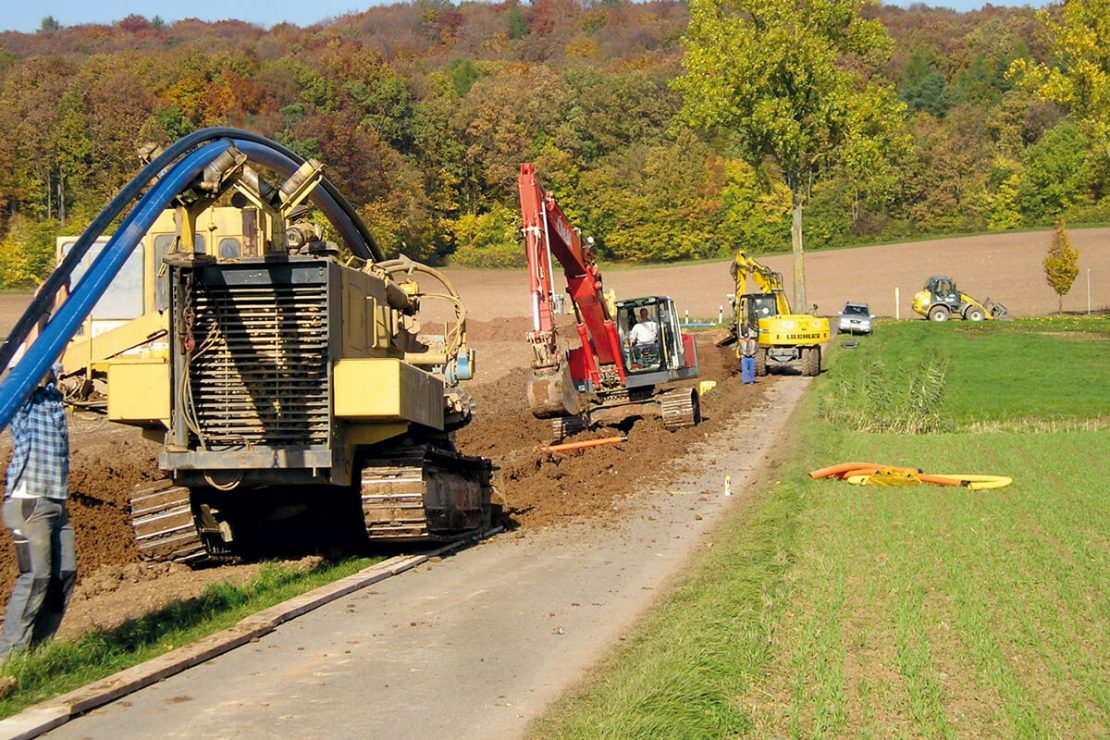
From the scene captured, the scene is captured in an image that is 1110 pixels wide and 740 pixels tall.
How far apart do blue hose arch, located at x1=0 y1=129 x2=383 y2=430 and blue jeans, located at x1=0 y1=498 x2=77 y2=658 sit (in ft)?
2.74

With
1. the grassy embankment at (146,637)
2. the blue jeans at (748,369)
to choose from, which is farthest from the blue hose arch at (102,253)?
the blue jeans at (748,369)

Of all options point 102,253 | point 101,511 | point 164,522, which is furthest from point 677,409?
point 102,253

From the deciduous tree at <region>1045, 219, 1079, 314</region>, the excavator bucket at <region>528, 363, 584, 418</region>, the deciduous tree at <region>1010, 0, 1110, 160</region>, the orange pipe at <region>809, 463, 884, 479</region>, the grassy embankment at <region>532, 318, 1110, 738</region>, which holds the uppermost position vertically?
the deciduous tree at <region>1010, 0, 1110, 160</region>

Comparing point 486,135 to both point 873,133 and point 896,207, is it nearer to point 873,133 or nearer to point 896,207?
point 896,207

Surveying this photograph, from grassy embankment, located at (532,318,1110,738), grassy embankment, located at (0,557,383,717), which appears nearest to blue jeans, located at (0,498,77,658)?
grassy embankment, located at (0,557,383,717)

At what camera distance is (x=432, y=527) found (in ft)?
43.2

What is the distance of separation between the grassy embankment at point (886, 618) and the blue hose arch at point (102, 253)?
13.3 ft

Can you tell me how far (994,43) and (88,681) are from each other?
150 meters

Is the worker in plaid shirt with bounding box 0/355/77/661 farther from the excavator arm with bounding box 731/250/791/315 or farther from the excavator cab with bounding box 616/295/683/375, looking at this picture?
the excavator arm with bounding box 731/250/791/315

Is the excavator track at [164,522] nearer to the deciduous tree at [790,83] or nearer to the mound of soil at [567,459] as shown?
the mound of soil at [567,459]

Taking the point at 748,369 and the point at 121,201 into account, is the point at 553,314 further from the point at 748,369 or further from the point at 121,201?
the point at 748,369

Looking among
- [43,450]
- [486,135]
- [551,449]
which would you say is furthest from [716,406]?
[486,135]

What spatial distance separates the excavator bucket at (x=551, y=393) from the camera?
19.8 m

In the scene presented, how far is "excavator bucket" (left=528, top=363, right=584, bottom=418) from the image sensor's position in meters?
19.8
